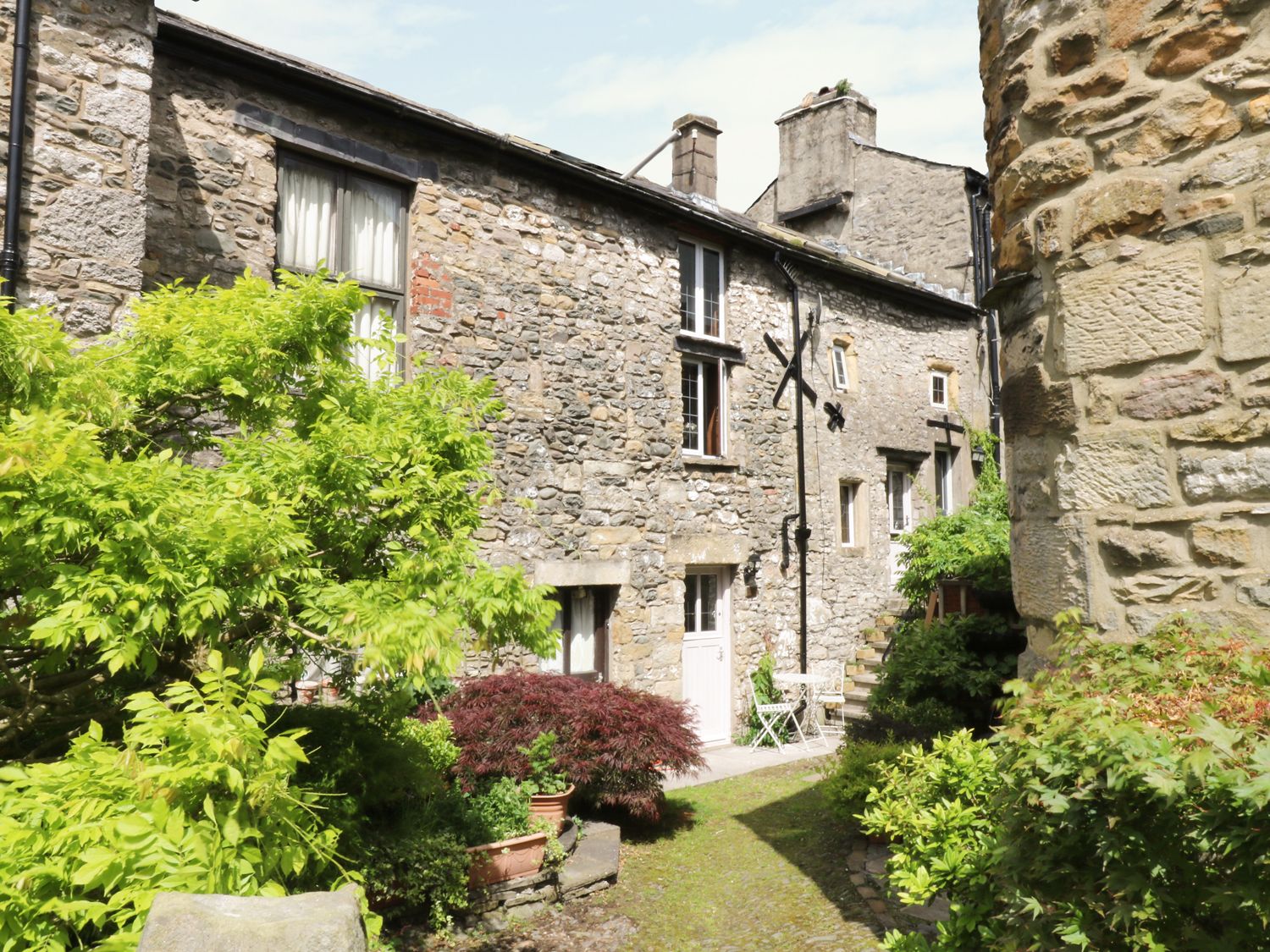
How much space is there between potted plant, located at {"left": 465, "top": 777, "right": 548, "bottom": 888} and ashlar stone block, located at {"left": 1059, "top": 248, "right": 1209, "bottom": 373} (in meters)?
4.59

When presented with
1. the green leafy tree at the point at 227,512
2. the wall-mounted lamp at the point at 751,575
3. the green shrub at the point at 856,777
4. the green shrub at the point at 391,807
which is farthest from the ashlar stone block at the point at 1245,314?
the wall-mounted lamp at the point at 751,575

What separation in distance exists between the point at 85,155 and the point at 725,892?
641cm

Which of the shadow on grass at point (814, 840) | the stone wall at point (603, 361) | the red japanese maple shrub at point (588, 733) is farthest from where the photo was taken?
the stone wall at point (603, 361)

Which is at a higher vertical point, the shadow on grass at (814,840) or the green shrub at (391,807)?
the green shrub at (391,807)

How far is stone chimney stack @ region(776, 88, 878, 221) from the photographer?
1652 cm

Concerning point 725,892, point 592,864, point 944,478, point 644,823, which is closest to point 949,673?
point 725,892

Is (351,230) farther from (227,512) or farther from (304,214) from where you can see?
(227,512)

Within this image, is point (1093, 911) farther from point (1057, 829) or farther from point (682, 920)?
point (682, 920)

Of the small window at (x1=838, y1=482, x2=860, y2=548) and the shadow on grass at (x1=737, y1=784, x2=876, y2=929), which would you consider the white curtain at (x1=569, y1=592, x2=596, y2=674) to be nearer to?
the shadow on grass at (x1=737, y1=784, x2=876, y2=929)

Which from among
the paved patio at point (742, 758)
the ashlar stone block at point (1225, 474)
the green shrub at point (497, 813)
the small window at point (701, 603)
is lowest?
the paved patio at point (742, 758)

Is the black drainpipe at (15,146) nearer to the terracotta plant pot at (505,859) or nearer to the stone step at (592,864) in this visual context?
the terracotta plant pot at (505,859)

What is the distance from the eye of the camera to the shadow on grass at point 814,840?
596cm

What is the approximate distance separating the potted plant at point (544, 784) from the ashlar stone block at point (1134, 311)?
492cm

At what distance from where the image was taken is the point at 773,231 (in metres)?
13.9
